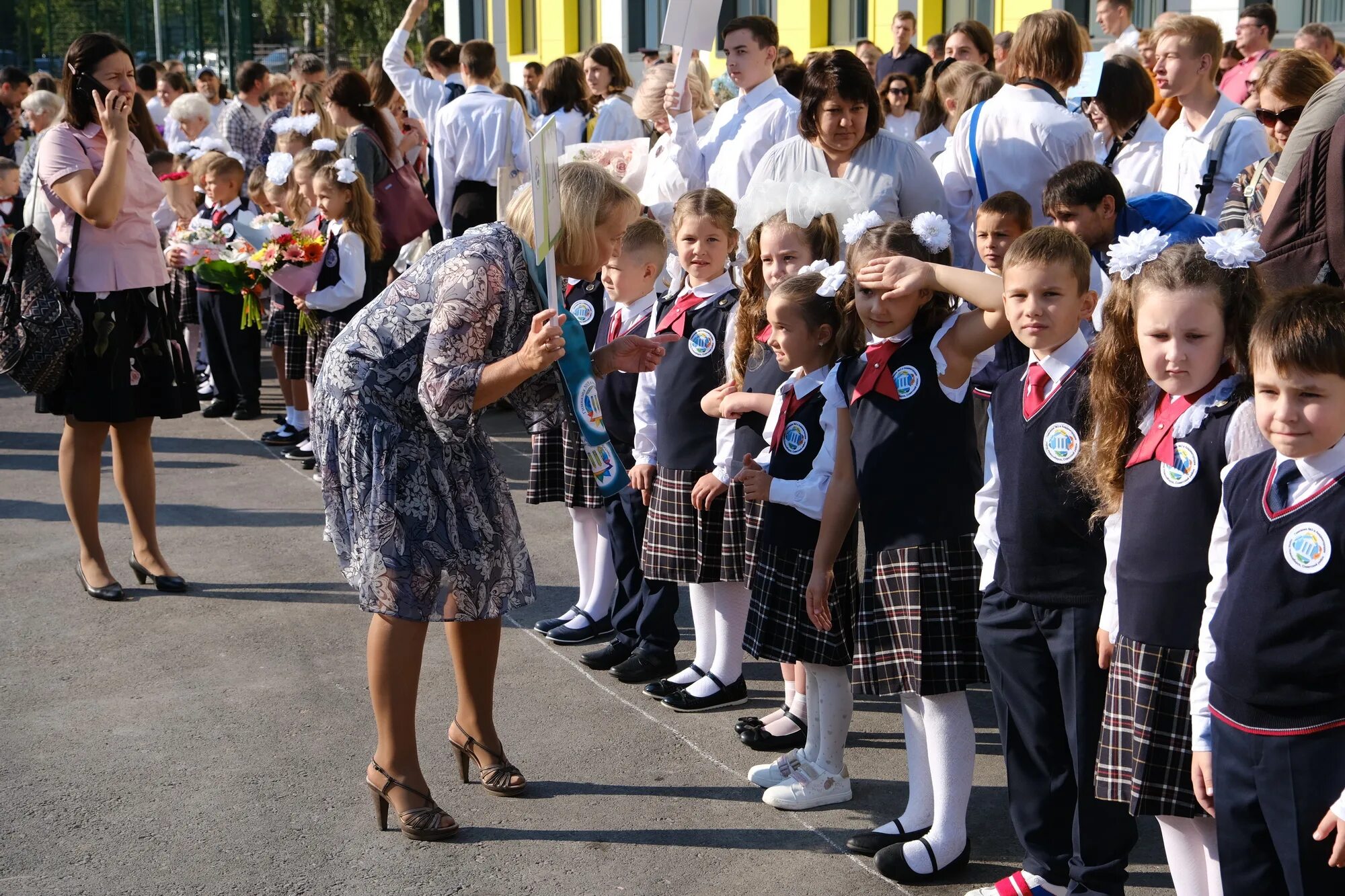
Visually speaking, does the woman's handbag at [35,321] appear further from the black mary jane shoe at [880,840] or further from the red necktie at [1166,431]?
the red necktie at [1166,431]

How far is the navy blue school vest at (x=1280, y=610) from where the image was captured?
2.29m

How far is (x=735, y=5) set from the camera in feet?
60.1

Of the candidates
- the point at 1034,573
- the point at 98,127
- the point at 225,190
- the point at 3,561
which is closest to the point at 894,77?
the point at 225,190

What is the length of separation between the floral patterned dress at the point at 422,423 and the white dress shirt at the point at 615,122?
538cm

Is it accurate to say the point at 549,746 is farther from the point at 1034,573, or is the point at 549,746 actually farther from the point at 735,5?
the point at 735,5

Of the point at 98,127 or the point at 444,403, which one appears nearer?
the point at 444,403

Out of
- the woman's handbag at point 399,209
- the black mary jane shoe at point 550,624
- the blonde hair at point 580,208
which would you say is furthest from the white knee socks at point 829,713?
the woman's handbag at point 399,209

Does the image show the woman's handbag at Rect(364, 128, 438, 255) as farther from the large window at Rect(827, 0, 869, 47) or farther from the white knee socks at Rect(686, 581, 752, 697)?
the large window at Rect(827, 0, 869, 47)

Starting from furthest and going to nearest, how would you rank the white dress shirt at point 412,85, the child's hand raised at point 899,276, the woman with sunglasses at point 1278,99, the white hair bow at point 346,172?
the white dress shirt at point 412,85 → the white hair bow at point 346,172 → the woman with sunglasses at point 1278,99 → the child's hand raised at point 899,276

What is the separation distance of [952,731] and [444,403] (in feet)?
4.85

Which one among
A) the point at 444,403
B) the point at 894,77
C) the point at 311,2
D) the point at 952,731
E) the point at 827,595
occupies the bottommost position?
the point at 952,731

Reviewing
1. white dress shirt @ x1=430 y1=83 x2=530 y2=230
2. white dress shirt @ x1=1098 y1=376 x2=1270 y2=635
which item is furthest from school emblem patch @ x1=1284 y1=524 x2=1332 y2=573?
white dress shirt @ x1=430 y1=83 x2=530 y2=230

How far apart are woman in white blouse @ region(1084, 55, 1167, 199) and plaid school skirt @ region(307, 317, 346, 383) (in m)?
3.79

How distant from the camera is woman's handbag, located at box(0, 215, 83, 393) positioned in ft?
17.4
